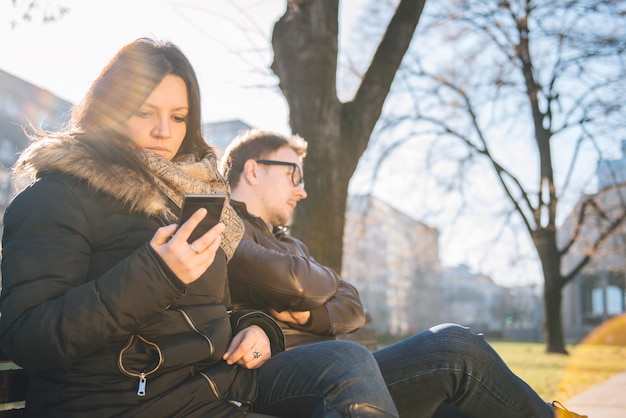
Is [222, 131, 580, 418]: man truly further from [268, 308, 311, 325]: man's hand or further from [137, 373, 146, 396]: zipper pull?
[137, 373, 146, 396]: zipper pull

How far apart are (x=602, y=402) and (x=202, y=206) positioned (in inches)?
224

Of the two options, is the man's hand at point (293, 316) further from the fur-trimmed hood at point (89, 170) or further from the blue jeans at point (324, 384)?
the fur-trimmed hood at point (89, 170)

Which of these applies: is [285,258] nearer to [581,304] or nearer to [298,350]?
[298,350]

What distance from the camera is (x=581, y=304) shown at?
52688 millimetres

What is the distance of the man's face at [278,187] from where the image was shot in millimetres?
3383

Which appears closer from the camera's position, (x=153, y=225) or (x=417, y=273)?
(x=153, y=225)

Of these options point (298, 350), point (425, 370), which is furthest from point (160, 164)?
point (425, 370)

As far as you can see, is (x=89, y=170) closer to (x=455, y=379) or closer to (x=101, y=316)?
(x=101, y=316)

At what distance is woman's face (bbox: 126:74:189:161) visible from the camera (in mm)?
2283

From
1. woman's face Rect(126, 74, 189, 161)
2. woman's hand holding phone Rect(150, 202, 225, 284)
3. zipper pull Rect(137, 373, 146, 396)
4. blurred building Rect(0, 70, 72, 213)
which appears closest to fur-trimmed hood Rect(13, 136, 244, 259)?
woman's face Rect(126, 74, 189, 161)

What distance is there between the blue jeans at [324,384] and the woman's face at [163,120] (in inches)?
33.3

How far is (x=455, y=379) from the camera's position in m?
2.54

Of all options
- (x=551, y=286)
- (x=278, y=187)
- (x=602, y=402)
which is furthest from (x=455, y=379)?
(x=551, y=286)

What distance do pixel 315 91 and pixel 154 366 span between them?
4.57 meters
